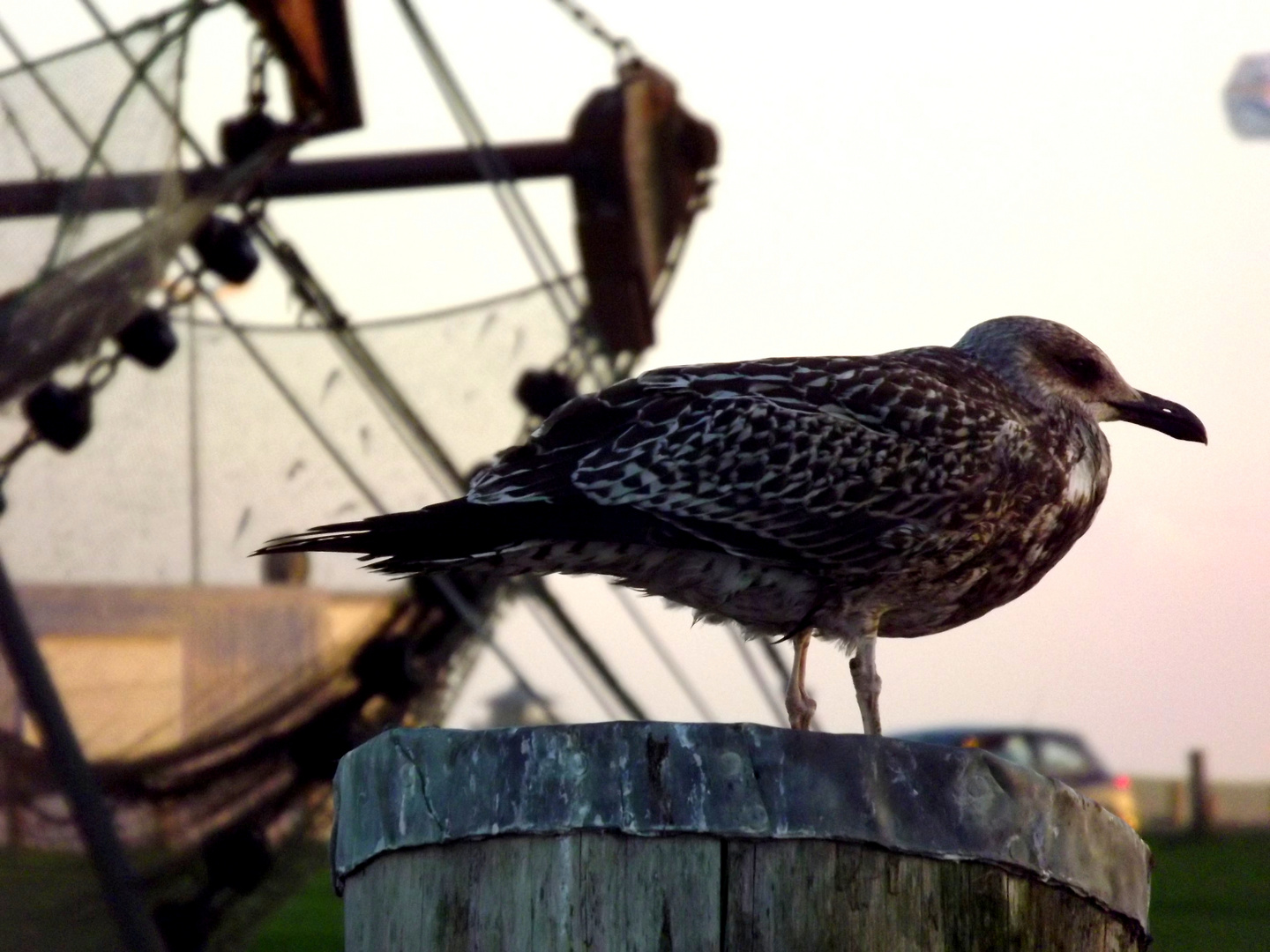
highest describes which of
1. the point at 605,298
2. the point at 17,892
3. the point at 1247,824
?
the point at 605,298

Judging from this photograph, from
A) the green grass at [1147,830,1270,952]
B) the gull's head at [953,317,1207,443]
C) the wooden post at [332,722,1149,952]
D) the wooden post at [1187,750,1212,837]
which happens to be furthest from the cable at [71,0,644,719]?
the wooden post at [1187,750,1212,837]

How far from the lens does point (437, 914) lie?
279 cm

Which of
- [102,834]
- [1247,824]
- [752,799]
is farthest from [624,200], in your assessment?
[1247,824]

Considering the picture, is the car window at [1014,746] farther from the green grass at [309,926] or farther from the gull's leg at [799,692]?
the gull's leg at [799,692]

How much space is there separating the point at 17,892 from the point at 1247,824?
86.9 feet

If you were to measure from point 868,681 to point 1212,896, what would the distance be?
52.2 ft

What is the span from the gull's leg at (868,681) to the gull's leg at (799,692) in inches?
6.1

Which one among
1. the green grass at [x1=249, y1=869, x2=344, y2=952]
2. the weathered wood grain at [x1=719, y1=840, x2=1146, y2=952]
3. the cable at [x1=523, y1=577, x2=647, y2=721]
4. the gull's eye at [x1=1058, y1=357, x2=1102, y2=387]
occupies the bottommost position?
the green grass at [x1=249, y1=869, x2=344, y2=952]

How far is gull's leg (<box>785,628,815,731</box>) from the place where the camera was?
4.99 m

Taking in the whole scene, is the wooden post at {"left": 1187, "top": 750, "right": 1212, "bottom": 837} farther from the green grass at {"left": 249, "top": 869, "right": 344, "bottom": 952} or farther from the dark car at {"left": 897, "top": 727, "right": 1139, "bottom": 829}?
the green grass at {"left": 249, "top": 869, "right": 344, "bottom": 952}

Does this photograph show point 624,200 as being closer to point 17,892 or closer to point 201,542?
point 201,542

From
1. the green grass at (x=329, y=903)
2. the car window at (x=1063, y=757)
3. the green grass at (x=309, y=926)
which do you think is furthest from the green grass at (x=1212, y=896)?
the green grass at (x=309, y=926)

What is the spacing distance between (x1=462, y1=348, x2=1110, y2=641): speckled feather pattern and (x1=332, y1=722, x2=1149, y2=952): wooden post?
6.02 ft

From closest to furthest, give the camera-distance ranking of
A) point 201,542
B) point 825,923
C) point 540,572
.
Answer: point 825,923 → point 540,572 → point 201,542
